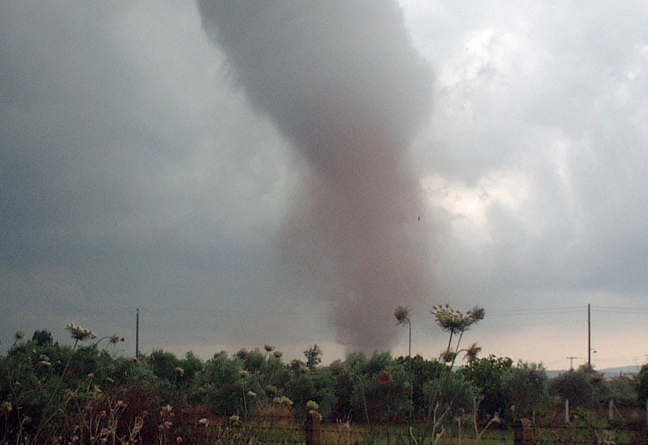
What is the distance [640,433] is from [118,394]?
7.98 m

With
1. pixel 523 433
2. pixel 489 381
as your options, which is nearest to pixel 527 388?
pixel 489 381

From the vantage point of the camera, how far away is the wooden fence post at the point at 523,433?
911 centimetres

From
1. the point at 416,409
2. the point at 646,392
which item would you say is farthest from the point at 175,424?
the point at 646,392

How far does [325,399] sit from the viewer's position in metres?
18.3

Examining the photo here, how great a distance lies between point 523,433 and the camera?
9.16 m

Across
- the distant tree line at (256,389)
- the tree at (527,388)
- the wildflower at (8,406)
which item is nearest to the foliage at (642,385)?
the distant tree line at (256,389)

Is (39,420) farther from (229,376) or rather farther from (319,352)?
(319,352)

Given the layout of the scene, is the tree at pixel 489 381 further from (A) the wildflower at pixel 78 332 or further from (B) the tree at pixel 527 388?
(A) the wildflower at pixel 78 332

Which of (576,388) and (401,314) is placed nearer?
(401,314)

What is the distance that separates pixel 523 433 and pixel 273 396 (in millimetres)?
9543

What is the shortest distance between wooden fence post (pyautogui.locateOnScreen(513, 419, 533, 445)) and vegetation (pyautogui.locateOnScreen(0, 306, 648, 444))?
68cm

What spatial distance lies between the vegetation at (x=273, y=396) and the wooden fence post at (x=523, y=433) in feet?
2.22

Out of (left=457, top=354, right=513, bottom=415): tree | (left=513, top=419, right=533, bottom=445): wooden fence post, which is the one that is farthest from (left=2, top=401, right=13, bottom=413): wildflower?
(left=457, top=354, right=513, bottom=415): tree

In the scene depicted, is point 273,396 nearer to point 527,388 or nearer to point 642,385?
point 527,388
